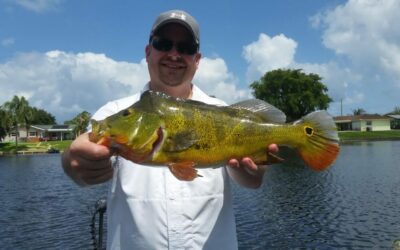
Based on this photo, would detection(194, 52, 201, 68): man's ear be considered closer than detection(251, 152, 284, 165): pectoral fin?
No

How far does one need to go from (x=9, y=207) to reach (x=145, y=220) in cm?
2818

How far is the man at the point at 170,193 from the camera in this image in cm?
388

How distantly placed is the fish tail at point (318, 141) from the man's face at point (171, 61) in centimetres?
124

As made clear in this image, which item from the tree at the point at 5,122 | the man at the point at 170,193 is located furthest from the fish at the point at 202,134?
the tree at the point at 5,122

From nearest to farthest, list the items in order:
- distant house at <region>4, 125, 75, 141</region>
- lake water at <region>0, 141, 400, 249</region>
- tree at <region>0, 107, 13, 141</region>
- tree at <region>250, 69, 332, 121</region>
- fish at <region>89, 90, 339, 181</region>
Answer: fish at <region>89, 90, 339, 181</region>
lake water at <region>0, 141, 400, 249</region>
tree at <region>250, 69, 332, 121</region>
tree at <region>0, 107, 13, 141</region>
distant house at <region>4, 125, 75, 141</region>

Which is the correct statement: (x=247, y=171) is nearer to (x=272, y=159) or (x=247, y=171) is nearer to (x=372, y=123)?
(x=272, y=159)

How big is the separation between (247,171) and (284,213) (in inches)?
821

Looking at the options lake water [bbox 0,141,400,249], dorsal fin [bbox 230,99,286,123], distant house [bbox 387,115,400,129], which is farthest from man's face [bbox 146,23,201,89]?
distant house [bbox 387,115,400,129]

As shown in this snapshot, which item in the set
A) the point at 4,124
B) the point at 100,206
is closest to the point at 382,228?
the point at 100,206

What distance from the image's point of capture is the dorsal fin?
158 inches

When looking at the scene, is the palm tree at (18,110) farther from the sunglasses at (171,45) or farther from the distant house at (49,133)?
the sunglasses at (171,45)

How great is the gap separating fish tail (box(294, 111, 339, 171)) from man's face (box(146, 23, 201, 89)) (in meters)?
1.24

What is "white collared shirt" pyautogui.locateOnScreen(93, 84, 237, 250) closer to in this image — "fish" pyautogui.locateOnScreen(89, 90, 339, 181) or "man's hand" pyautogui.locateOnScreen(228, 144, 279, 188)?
"man's hand" pyautogui.locateOnScreen(228, 144, 279, 188)

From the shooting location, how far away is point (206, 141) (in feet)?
11.8
